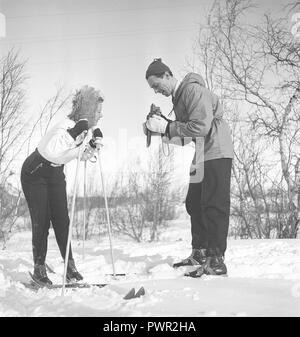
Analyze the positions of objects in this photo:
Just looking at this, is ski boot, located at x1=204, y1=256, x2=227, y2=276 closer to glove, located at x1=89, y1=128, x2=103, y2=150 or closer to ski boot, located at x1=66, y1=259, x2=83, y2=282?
ski boot, located at x1=66, y1=259, x2=83, y2=282

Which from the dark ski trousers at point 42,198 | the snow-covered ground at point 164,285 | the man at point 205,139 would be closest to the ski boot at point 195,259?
the snow-covered ground at point 164,285

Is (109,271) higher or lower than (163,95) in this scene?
lower

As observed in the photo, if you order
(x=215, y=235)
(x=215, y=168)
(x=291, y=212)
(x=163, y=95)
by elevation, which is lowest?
(x=291, y=212)

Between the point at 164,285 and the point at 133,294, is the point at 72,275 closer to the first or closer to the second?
the point at 164,285

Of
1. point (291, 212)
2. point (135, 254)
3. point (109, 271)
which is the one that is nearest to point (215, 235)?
point (109, 271)

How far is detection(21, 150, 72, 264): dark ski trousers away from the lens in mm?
2486

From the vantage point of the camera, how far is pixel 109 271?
9.17ft

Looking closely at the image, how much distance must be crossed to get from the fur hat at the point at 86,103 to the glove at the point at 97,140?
0.06 m

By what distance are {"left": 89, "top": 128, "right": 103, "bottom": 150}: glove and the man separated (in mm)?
289

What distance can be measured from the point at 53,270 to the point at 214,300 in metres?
1.45

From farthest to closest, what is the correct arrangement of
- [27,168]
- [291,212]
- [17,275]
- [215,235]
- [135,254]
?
[291,212] → [135,254] → [17,275] → [27,168] → [215,235]

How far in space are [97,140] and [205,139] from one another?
613mm

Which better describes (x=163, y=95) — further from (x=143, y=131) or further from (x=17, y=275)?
(x=17, y=275)

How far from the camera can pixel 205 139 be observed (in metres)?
2.39
